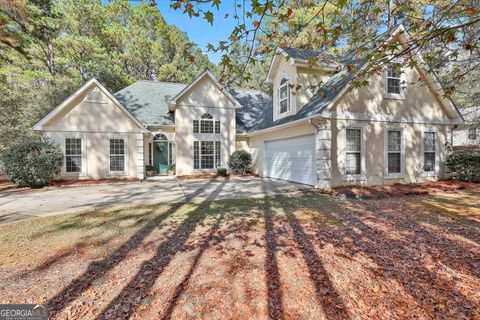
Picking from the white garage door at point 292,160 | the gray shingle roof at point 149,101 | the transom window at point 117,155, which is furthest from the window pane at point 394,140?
the transom window at point 117,155

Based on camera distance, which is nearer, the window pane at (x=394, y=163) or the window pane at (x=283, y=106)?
the window pane at (x=394, y=163)

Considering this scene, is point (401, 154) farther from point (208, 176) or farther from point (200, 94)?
A: point (200, 94)

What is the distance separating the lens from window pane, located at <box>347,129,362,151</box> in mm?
9953

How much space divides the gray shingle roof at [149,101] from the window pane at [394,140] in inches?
463

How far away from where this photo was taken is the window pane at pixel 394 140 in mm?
10520

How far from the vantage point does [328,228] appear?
506 centimetres

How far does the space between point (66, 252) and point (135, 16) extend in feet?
90.8

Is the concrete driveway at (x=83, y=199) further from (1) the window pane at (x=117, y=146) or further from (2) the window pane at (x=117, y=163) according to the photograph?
(1) the window pane at (x=117, y=146)

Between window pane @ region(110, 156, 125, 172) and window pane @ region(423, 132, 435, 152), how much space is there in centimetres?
1518

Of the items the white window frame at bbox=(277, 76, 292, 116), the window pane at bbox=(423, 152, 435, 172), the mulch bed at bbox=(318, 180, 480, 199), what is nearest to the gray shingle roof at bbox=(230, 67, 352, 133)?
the white window frame at bbox=(277, 76, 292, 116)

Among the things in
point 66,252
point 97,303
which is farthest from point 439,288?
point 66,252

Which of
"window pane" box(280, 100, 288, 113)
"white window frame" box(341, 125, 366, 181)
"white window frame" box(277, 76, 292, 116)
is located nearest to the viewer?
"white window frame" box(341, 125, 366, 181)

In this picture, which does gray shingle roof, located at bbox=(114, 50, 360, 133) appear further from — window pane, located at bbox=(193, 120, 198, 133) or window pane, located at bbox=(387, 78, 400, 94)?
window pane, located at bbox=(387, 78, 400, 94)

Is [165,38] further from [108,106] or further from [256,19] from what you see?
[256,19]
